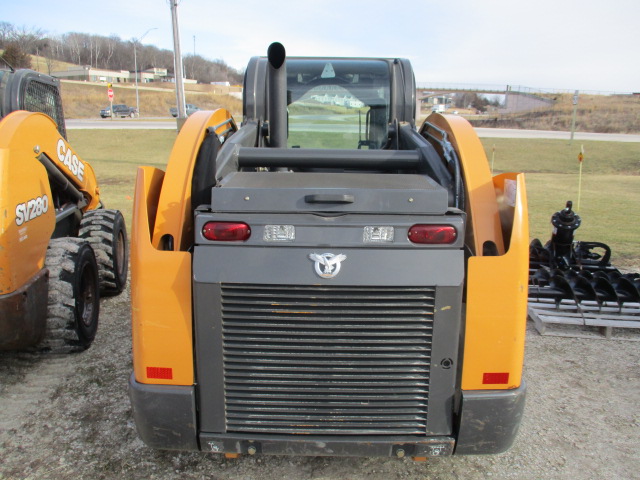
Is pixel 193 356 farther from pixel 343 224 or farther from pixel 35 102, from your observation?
pixel 35 102

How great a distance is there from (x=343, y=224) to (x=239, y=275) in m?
0.50

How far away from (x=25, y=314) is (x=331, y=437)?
2.20 meters

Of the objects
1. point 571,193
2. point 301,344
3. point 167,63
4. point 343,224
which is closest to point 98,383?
point 301,344

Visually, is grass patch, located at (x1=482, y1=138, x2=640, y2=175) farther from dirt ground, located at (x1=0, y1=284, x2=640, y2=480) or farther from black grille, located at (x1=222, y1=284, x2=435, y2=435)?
black grille, located at (x1=222, y1=284, x2=435, y2=435)

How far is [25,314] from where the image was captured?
3.41m

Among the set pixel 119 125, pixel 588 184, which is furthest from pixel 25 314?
pixel 119 125

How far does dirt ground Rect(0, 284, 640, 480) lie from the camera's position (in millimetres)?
2889

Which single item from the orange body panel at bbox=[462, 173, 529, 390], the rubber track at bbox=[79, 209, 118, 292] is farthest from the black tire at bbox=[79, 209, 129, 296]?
the orange body panel at bbox=[462, 173, 529, 390]

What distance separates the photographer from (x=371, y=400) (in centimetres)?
245

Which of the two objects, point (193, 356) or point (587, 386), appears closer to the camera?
point (193, 356)

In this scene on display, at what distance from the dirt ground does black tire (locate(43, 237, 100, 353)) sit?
9.0 inches

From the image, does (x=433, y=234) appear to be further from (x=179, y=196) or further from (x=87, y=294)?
(x=87, y=294)

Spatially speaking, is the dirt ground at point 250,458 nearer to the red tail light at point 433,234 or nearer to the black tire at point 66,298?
the black tire at point 66,298

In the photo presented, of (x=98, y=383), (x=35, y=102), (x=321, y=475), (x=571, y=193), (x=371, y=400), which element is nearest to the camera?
(x=371, y=400)
